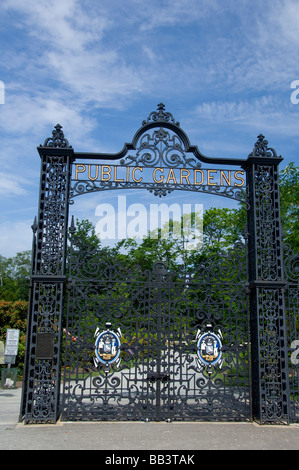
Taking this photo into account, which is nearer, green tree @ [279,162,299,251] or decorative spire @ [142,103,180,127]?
decorative spire @ [142,103,180,127]

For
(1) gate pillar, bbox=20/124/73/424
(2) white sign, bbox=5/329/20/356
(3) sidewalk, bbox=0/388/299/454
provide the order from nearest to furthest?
1. (3) sidewalk, bbox=0/388/299/454
2. (1) gate pillar, bbox=20/124/73/424
3. (2) white sign, bbox=5/329/20/356

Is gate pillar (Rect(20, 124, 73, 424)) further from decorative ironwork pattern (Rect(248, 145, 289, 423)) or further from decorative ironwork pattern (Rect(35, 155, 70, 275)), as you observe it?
decorative ironwork pattern (Rect(248, 145, 289, 423))

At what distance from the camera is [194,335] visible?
796 centimetres

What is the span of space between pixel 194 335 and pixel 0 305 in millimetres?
9281

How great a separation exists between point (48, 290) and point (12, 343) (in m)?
6.04

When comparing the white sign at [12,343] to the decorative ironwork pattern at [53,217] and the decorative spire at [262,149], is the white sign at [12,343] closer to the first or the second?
the decorative ironwork pattern at [53,217]

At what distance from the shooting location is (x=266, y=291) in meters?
7.98

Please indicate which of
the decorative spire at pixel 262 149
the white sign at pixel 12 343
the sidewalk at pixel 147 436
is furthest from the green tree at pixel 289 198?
the white sign at pixel 12 343

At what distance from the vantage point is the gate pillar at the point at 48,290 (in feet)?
24.1

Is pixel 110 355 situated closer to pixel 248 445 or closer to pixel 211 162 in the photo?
pixel 248 445

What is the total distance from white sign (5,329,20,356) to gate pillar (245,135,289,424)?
7.64 meters

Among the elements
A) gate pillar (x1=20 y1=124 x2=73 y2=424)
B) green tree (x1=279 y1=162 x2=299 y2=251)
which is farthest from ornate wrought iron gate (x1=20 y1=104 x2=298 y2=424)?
green tree (x1=279 y1=162 x2=299 y2=251)

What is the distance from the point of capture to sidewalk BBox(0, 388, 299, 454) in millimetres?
5953

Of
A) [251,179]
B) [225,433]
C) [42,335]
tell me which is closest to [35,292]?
[42,335]
